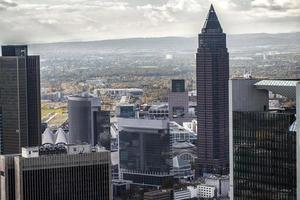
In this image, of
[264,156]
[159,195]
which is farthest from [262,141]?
[159,195]

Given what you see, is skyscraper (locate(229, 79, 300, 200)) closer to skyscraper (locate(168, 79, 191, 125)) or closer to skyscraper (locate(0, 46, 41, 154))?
skyscraper (locate(0, 46, 41, 154))

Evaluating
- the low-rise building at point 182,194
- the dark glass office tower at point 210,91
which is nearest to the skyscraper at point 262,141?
the low-rise building at point 182,194

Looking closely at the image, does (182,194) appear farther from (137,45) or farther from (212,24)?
(212,24)

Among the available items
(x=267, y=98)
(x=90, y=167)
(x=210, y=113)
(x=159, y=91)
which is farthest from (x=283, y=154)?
(x=210, y=113)

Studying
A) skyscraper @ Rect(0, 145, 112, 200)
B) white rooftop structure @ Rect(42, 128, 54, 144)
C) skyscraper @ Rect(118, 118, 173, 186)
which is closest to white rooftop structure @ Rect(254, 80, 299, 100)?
skyscraper @ Rect(0, 145, 112, 200)

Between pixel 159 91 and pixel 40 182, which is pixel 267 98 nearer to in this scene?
pixel 40 182

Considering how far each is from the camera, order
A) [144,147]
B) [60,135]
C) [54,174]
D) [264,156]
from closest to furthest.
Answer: [264,156] < [54,174] < [60,135] < [144,147]
